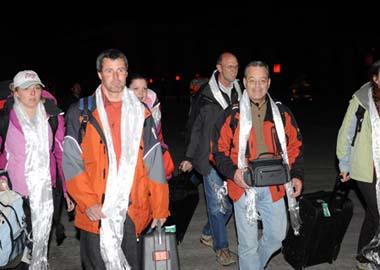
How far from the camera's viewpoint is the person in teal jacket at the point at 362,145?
16.8 feet

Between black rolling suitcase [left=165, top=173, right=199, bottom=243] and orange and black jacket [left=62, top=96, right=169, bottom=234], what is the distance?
158 centimetres

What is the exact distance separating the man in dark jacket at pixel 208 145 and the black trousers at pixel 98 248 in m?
1.76

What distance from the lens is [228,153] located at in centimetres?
478

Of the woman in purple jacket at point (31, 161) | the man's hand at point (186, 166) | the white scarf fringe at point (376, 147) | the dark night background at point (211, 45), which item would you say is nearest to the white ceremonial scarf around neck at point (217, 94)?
the man's hand at point (186, 166)

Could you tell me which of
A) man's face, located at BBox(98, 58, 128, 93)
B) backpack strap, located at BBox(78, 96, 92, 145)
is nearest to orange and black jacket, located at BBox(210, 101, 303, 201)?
man's face, located at BBox(98, 58, 128, 93)

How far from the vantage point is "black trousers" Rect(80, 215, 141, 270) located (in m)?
4.00

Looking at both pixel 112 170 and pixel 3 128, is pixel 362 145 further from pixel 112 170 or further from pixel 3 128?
pixel 3 128

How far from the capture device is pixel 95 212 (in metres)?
3.80

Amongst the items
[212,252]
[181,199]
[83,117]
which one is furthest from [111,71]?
[212,252]

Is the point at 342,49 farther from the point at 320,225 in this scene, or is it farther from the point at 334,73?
the point at 320,225

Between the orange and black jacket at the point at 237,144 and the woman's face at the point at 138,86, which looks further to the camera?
the woman's face at the point at 138,86

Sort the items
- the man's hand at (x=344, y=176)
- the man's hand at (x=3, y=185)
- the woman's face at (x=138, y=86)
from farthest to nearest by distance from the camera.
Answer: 1. the woman's face at (x=138, y=86)
2. the man's hand at (x=344, y=176)
3. the man's hand at (x=3, y=185)

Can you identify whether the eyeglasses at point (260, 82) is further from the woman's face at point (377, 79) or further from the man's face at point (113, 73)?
the man's face at point (113, 73)

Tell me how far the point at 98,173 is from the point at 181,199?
195 cm
